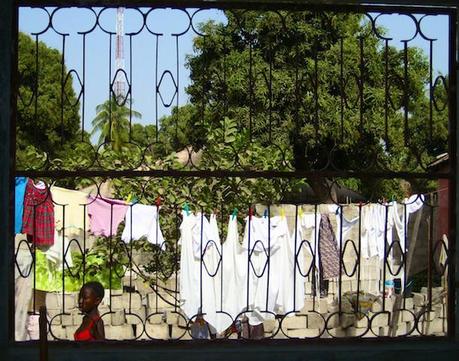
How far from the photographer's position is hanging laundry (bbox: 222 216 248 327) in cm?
491

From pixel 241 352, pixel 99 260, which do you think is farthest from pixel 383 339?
pixel 99 260

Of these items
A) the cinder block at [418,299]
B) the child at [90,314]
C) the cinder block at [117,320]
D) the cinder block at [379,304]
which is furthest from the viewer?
the cinder block at [379,304]

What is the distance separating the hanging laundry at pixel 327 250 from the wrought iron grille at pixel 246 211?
2 centimetres

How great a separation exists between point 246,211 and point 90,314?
12.5 feet

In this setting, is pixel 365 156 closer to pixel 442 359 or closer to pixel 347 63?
pixel 347 63

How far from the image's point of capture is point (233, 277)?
492cm

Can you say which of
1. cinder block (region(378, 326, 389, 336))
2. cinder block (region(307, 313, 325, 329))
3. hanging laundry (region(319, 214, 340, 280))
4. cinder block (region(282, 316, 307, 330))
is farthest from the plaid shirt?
cinder block (region(378, 326, 389, 336))

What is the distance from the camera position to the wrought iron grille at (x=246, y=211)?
3137mm

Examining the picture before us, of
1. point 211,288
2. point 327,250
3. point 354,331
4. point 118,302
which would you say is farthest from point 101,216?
point 354,331

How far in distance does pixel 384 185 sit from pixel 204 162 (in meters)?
7.80

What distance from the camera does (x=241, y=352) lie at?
2.98 m

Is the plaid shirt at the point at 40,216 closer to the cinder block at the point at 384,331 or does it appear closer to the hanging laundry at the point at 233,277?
the hanging laundry at the point at 233,277

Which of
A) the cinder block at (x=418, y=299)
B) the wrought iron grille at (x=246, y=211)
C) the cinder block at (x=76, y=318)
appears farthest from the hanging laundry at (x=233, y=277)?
the cinder block at (x=418, y=299)

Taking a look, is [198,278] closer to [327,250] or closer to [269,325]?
[269,325]
